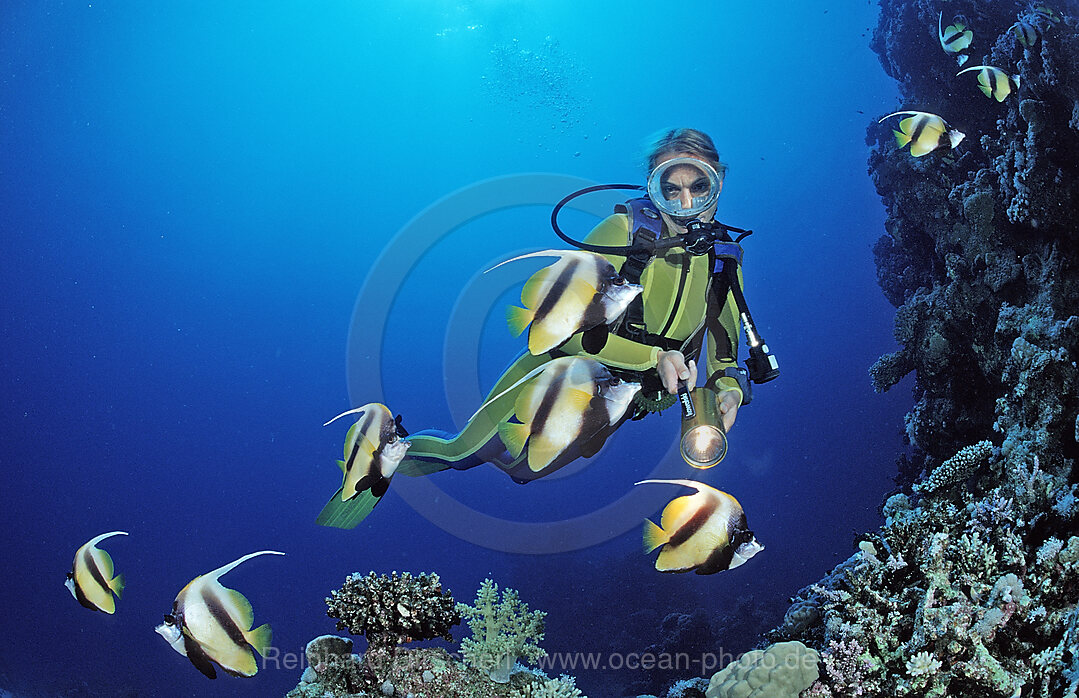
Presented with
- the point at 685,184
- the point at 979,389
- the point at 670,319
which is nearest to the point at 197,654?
the point at 670,319

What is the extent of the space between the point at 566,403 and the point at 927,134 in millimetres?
3834

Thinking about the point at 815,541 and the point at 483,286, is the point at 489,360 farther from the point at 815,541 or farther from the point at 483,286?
the point at 815,541

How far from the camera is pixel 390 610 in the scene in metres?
3.14

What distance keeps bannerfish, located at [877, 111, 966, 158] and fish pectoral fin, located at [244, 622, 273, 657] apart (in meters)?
4.99

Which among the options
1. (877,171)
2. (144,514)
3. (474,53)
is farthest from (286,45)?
(877,171)

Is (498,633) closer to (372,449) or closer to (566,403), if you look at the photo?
(372,449)

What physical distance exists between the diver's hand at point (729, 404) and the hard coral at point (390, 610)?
193cm

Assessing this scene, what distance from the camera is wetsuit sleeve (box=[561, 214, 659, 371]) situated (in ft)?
11.2

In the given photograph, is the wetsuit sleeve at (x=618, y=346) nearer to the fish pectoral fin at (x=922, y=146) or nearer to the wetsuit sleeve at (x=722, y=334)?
the wetsuit sleeve at (x=722, y=334)

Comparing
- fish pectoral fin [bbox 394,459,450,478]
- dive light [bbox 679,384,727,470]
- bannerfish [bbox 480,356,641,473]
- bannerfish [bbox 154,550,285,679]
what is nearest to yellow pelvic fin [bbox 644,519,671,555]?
bannerfish [bbox 480,356,641,473]

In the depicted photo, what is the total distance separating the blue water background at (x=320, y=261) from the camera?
28188 millimetres

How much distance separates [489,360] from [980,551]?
4362cm

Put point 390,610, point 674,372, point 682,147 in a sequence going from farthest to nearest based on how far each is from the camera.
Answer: point 682,147, point 390,610, point 674,372

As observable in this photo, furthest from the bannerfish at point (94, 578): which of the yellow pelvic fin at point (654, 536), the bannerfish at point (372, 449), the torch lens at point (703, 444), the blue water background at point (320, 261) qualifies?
the blue water background at point (320, 261)
